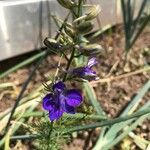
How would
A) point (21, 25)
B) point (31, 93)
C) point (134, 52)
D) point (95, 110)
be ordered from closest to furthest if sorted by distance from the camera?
point (95, 110), point (31, 93), point (21, 25), point (134, 52)

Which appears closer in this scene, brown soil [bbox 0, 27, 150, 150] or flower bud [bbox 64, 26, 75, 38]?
flower bud [bbox 64, 26, 75, 38]

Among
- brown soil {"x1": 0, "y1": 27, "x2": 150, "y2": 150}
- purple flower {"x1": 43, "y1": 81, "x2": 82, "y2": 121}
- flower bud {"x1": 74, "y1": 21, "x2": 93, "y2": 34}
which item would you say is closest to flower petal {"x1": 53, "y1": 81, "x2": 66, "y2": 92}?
purple flower {"x1": 43, "y1": 81, "x2": 82, "y2": 121}

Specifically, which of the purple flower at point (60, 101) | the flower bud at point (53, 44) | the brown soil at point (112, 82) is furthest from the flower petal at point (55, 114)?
the brown soil at point (112, 82)

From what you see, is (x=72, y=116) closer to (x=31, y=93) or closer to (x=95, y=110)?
(x=95, y=110)

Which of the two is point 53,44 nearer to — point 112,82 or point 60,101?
point 60,101

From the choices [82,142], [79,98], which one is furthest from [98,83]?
[79,98]

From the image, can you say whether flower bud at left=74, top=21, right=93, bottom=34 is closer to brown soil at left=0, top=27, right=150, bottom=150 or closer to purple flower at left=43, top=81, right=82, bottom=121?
purple flower at left=43, top=81, right=82, bottom=121

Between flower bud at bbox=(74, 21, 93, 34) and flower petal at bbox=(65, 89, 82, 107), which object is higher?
flower bud at bbox=(74, 21, 93, 34)
